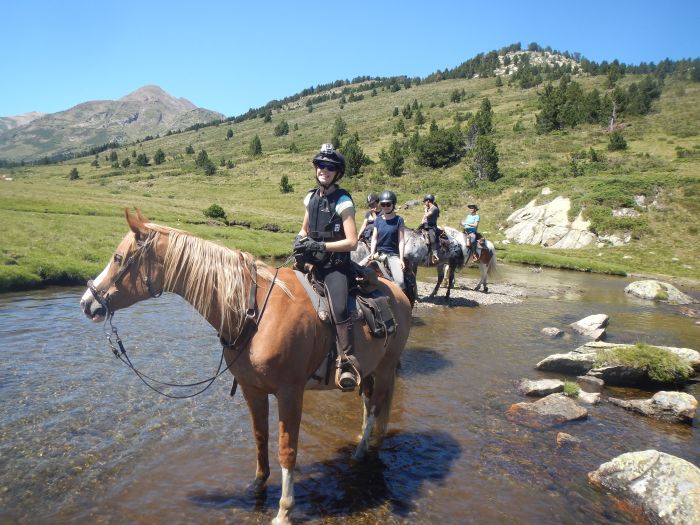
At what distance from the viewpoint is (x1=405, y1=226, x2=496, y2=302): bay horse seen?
15.4 m

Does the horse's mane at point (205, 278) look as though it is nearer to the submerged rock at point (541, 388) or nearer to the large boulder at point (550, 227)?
the submerged rock at point (541, 388)

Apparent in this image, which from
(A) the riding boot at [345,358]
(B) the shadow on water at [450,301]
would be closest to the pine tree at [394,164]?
(B) the shadow on water at [450,301]

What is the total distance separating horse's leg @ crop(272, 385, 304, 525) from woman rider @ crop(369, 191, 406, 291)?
572 centimetres

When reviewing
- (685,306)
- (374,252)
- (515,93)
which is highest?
(515,93)

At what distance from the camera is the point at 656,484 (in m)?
5.90

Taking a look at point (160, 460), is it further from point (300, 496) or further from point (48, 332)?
point (48, 332)

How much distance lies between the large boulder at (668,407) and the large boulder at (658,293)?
1654 cm

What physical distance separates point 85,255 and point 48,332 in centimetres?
1035

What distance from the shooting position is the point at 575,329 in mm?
15500

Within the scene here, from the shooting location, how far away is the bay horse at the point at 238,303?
5.08 meters

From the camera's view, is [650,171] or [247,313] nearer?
[247,313]

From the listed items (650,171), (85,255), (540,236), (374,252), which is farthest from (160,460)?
(650,171)

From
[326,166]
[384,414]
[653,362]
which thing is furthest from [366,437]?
[653,362]

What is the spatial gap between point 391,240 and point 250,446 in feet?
19.1
